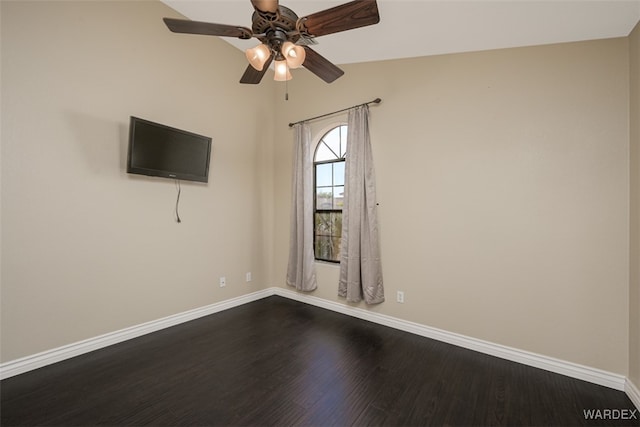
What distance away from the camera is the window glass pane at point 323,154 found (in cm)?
359

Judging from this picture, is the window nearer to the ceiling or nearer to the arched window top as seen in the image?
the arched window top

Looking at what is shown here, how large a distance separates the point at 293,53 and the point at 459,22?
1409mm

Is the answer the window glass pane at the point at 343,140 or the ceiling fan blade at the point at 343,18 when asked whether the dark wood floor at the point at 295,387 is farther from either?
the ceiling fan blade at the point at 343,18

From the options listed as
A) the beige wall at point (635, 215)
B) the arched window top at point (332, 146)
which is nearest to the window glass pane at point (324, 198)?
the arched window top at point (332, 146)

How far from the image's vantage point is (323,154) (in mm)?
3674

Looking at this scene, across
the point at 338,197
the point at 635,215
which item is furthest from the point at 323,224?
the point at 635,215

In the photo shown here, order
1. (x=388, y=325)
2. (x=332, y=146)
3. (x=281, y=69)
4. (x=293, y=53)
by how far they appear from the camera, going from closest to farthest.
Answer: (x=293, y=53)
(x=281, y=69)
(x=388, y=325)
(x=332, y=146)

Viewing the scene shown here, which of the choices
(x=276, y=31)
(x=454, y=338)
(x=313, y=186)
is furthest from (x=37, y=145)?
(x=454, y=338)

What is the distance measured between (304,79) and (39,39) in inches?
102

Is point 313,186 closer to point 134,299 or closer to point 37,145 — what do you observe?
point 134,299

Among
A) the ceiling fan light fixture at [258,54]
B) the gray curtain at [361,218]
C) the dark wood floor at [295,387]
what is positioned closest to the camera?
the dark wood floor at [295,387]

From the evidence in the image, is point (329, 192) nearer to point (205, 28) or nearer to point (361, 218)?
point (361, 218)

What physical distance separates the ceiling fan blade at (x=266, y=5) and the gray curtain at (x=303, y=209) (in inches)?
79.2

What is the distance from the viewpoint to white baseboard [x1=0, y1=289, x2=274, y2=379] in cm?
202
